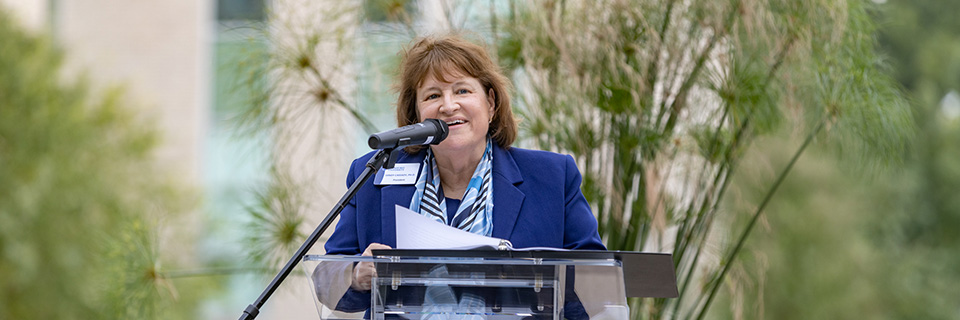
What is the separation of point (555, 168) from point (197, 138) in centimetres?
819

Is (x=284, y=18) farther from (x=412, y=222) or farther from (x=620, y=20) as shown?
(x=412, y=222)

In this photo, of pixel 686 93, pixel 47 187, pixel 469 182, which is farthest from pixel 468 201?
pixel 47 187

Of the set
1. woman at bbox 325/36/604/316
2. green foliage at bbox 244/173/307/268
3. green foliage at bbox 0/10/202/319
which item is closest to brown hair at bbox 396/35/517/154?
woman at bbox 325/36/604/316

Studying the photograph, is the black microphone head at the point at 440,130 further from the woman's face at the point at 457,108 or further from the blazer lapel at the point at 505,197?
the blazer lapel at the point at 505,197

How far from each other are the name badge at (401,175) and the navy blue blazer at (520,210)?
0.07ft

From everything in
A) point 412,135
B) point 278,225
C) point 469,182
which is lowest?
point 278,225

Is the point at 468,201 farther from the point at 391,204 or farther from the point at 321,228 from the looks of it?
the point at 321,228

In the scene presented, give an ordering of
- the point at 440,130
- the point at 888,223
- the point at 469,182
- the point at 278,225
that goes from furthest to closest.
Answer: the point at 888,223 → the point at 278,225 → the point at 469,182 → the point at 440,130

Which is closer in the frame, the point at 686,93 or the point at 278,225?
the point at 686,93

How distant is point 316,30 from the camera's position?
3457mm

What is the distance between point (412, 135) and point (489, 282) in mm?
315

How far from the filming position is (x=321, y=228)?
1680mm

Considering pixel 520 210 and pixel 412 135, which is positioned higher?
pixel 412 135

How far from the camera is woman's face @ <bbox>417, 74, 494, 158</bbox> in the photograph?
6.41 feet
